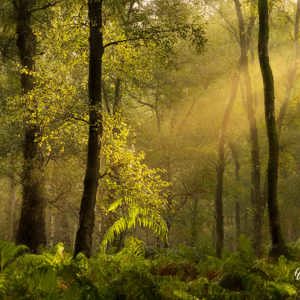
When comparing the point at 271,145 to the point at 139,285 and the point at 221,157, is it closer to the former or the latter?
the point at 139,285

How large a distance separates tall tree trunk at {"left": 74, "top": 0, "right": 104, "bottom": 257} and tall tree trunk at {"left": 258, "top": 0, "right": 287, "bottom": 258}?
4057 millimetres

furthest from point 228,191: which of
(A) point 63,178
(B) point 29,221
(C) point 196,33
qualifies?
(C) point 196,33

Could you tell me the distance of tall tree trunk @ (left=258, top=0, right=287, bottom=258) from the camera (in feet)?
32.5

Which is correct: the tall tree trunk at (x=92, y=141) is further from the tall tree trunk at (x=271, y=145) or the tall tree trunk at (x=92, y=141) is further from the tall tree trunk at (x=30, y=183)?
the tall tree trunk at (x=30, y=183)

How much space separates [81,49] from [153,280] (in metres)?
8.60

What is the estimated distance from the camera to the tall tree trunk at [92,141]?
10.4 meters

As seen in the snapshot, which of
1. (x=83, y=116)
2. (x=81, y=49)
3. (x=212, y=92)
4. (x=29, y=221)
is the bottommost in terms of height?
(x=29, y=221)

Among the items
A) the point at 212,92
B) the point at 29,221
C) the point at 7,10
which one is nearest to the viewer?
the point at 29,221

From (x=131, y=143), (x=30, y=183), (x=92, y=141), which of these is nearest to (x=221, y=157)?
(x=131, y=143)

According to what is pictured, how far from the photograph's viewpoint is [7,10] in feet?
52.5

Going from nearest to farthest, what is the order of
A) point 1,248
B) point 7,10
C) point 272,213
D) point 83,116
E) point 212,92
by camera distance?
1. point 1,248
2. point 272,213
3. point 83,116
4. point 7,10
5. point 212,92

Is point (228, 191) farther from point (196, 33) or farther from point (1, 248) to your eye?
point (1, 248)

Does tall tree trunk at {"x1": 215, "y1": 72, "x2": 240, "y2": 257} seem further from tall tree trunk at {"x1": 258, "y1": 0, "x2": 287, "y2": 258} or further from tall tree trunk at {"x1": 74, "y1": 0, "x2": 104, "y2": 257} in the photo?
tall tree trunk at {"x1": 74, "y1": 0, "x2": 104, "y2": 257}

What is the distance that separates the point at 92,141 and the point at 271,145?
4396mm
